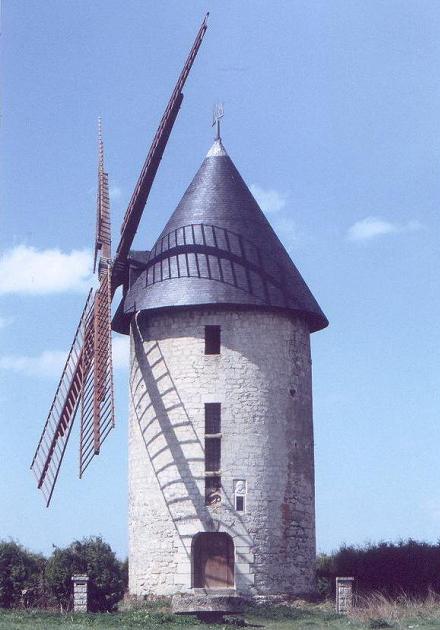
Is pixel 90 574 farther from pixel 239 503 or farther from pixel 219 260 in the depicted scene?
pixel 219 260

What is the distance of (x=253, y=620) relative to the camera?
2483 cm

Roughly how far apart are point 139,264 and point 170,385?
11.6ft

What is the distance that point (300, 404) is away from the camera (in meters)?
29.0

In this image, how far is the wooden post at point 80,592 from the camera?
83.1 feet

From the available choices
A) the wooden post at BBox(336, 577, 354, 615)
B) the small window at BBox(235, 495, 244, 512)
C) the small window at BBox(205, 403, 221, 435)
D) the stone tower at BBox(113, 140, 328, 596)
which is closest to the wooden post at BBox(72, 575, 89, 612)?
the stone tower at BBox(113, 140, 328, 596)

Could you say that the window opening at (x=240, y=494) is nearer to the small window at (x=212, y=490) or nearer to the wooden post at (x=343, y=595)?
the small window at (x=212, y=490)

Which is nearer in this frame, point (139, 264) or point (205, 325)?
point (205, 325)

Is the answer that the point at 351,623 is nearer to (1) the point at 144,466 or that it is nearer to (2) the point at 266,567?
(2) the point at 266,567

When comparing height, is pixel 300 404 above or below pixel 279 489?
above

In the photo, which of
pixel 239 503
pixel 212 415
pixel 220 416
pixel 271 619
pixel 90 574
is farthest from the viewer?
pixel 212 415

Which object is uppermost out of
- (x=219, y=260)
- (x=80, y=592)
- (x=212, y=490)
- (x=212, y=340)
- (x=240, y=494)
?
(x=219, y=260)

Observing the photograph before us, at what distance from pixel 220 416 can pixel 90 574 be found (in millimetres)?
4600

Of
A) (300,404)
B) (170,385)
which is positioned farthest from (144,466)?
(300,404)

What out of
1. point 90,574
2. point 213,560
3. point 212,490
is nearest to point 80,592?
point 90,574
